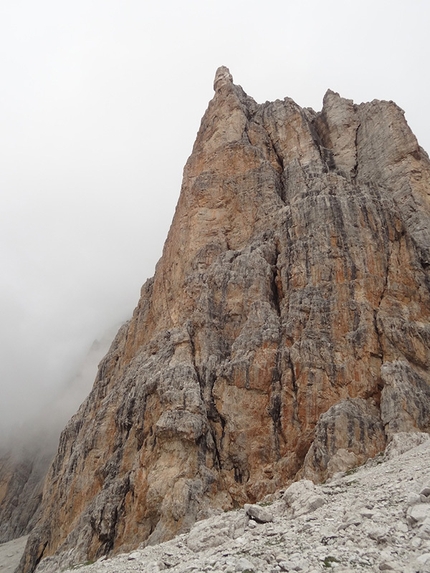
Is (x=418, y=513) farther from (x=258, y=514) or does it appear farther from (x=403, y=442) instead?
(x=403, y=442)

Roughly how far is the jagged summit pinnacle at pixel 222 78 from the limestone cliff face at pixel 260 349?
56.2ft

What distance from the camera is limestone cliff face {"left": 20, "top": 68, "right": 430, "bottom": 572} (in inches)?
1241

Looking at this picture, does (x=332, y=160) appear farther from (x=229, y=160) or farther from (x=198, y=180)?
(x=198, y=180)

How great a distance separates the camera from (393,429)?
29.3m

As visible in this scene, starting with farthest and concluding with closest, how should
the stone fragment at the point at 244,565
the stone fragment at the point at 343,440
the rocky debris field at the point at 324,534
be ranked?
the stone fragment at the point at 343,440 → the stone fragment at the point at 244,565 → the rocky debris field at the point at 324,534

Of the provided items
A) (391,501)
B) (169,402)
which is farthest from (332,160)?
(391,501)

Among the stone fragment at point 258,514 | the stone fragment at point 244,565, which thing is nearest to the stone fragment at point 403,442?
the stone fragment at point 258,514

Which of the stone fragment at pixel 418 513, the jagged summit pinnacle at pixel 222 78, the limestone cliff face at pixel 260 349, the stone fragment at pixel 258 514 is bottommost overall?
the stone fragment at pixel 418 513

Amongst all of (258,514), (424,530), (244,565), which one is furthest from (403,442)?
(244,565)

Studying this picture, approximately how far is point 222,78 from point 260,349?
49.4m

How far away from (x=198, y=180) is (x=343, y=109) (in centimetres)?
2598

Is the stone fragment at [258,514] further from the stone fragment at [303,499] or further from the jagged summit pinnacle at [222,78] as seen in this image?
the jagged summit pinnacle at [222,78]

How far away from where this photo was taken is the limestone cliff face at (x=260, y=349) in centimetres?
3152

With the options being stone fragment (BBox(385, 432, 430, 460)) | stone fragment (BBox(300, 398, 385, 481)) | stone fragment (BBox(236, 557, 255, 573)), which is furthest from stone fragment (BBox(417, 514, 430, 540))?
stone fragment (BBox(300, 398, 385, 481))
